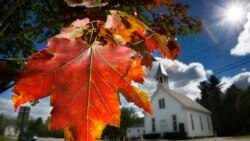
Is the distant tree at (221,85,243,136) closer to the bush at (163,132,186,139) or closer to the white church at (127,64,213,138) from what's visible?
the white church at (127,64,213,138)

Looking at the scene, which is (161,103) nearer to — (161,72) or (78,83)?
(161,72)

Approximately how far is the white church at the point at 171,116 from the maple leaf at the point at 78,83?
114 feet

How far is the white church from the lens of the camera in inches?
1395

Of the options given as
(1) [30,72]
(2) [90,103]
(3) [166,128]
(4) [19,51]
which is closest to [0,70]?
(1) [30,72]

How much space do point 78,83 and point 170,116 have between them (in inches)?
1478

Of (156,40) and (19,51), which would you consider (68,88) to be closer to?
(156,40)

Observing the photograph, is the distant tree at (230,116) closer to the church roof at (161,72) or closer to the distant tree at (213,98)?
the distant tree at (213,98)

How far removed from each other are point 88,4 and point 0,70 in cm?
33

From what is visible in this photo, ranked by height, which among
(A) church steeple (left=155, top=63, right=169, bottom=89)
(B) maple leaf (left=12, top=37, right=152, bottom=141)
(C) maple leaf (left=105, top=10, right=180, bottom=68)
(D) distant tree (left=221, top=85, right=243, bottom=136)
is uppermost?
(A) church steeple (left=155, top=63, right=169, bottom=89)

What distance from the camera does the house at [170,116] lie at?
35.4 m

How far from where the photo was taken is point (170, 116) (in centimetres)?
Result: 3669

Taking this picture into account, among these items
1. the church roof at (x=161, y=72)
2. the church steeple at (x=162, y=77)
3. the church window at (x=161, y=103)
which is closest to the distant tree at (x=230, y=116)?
the church steeple at (x=162, y=77)

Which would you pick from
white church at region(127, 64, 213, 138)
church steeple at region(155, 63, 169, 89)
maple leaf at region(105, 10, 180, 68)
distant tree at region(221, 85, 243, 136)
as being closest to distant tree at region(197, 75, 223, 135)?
distant tree at region(221, 85, 243, 136)

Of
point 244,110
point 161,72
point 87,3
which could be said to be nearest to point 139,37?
point 87,3
